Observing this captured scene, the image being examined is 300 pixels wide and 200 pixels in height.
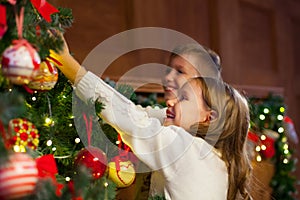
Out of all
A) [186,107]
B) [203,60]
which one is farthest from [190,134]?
[203,60]

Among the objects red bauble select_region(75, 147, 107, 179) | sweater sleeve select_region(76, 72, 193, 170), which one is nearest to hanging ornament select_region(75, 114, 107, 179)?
red bauble select_region(75, 147, 107, 179)

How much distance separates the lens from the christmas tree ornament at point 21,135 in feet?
2.08

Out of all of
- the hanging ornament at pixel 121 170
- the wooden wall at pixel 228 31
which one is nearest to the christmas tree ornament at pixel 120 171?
the hanging ornament at pixel 121 170

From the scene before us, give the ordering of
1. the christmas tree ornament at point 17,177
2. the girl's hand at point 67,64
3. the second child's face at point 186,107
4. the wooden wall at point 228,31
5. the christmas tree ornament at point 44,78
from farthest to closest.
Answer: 1. the wooden wall at point 228,31
2. the second child's face at point 186,107
3. the girl's hand at point 67,64
4. the christmas tree ornament at point 44,78
5. the christmas tree ornament at point 17,177

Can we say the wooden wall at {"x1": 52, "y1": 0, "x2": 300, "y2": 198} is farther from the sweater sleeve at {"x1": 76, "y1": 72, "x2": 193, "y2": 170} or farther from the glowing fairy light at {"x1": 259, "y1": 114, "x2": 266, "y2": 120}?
the sweater sleeve at {"x1": 76, "y1": 72, "x2": 193, "y2": 170}

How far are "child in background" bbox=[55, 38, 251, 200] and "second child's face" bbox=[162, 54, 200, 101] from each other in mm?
12

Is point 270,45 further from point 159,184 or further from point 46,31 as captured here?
point 46,31

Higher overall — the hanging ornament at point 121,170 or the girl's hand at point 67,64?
the girl's hand at point 67,64

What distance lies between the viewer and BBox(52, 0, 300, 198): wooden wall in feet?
5.30

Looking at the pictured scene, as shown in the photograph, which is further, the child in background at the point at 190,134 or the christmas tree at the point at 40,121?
the child in background at the point at 190,134

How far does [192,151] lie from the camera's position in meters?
0.97

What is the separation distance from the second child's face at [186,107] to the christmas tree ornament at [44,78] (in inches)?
13.8

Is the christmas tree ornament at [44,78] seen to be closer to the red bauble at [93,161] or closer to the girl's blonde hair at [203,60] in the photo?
the red bauble at [93,161]

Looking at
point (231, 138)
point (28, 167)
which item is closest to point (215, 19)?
point (231, 138)
